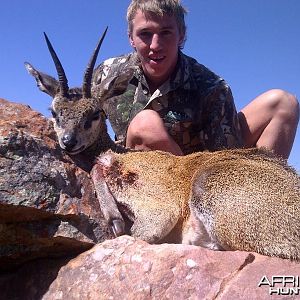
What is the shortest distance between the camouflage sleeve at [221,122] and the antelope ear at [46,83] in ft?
11.0

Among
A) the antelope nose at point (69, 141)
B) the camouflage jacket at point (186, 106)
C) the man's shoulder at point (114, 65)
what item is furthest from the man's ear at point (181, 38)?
the antelope nose at point (69, 141)

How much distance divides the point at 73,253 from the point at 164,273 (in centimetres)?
139

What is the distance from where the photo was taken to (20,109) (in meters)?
7.57

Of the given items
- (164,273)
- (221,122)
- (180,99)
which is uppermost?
(180,99)

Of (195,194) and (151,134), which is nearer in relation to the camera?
(195,194)

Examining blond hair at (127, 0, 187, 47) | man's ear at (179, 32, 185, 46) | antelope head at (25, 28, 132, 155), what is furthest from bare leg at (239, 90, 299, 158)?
antelope head at (25, 28, 132, 155)

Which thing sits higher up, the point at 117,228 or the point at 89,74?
the point at 89,74

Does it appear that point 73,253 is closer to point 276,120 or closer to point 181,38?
point 276,120

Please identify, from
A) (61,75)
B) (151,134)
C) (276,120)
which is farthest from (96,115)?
(276,120)

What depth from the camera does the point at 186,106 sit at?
1077cm

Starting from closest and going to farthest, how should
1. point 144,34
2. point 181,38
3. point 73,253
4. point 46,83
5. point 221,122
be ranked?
1. point 73,253
2. point 46,83
3. point 144,34
4. point 221,122
5. point 181,38

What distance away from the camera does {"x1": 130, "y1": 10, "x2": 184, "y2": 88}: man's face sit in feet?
33.8

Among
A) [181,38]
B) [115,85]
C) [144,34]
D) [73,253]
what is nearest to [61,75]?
[115,85]

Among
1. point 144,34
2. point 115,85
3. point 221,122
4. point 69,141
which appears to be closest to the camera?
point 69,141
